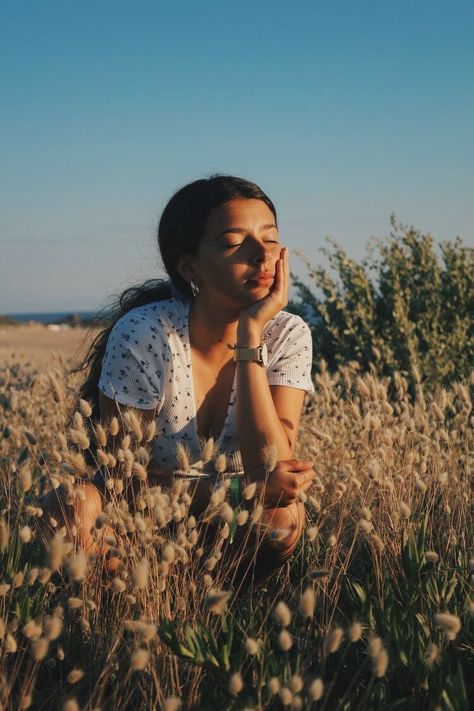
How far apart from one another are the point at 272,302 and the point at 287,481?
897 mm

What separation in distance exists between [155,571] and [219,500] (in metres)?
0.28

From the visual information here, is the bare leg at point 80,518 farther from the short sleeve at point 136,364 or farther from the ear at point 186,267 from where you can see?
the ear at point 186,267

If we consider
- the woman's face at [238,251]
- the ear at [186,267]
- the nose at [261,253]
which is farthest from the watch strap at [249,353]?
the ear at [186,267]

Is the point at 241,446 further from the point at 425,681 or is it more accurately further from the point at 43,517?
the point at 425,681

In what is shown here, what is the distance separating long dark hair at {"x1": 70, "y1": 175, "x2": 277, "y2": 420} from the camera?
3.27m

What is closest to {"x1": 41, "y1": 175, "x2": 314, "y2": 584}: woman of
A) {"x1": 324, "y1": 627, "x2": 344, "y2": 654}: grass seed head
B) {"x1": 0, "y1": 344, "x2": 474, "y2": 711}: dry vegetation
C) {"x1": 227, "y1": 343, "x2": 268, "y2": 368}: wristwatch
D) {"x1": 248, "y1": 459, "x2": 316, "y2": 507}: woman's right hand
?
{"x1": 227, "y1": 343, "x2": 268, "y2": 368}: wristwatch

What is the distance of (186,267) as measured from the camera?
3.41 meters

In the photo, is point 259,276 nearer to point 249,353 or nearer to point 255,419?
point 249,353

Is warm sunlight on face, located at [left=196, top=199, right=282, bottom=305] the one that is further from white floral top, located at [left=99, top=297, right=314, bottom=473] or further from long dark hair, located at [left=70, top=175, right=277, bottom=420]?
white floral top, located at [left=99, top=297, right=314, bottom=473]

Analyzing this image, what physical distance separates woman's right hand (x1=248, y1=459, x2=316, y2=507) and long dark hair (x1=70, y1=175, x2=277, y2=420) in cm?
106

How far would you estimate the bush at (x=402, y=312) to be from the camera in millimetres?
6438

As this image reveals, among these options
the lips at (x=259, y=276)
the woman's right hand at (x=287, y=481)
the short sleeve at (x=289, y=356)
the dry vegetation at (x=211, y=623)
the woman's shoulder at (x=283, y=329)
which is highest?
the lips at (x=259, y=276)

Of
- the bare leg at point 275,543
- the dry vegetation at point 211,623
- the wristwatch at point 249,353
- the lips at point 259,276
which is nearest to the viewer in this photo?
the dry vegetation at point 211,623

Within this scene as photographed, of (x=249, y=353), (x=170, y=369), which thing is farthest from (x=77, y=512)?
(x=249, y=353)
